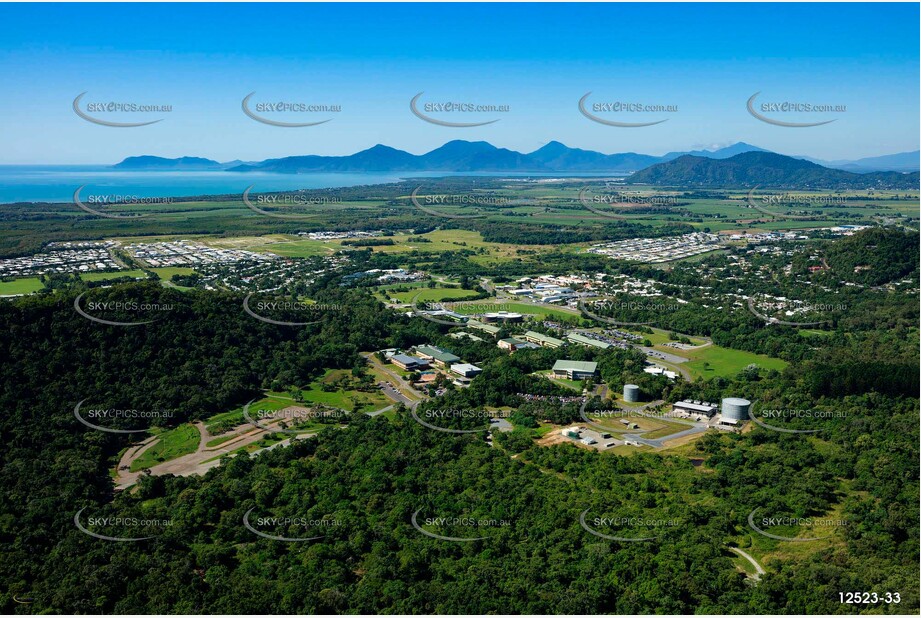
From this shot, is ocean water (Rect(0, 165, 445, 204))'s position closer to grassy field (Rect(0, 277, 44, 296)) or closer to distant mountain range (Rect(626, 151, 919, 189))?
grassy field (Rect(0, 277, 44, 296))

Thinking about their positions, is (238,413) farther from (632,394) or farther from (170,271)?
(170,271)

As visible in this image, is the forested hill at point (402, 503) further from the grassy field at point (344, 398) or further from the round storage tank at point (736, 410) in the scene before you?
the round storage tank at point (736, 410)

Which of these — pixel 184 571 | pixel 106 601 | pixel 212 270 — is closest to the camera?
pixel 106 601

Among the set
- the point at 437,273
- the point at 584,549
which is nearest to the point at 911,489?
the point at 584,549

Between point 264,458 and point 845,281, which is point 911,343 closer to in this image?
point 845,281

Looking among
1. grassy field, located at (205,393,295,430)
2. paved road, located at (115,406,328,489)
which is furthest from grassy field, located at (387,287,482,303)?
paved road, located at (115,406,328,489)
